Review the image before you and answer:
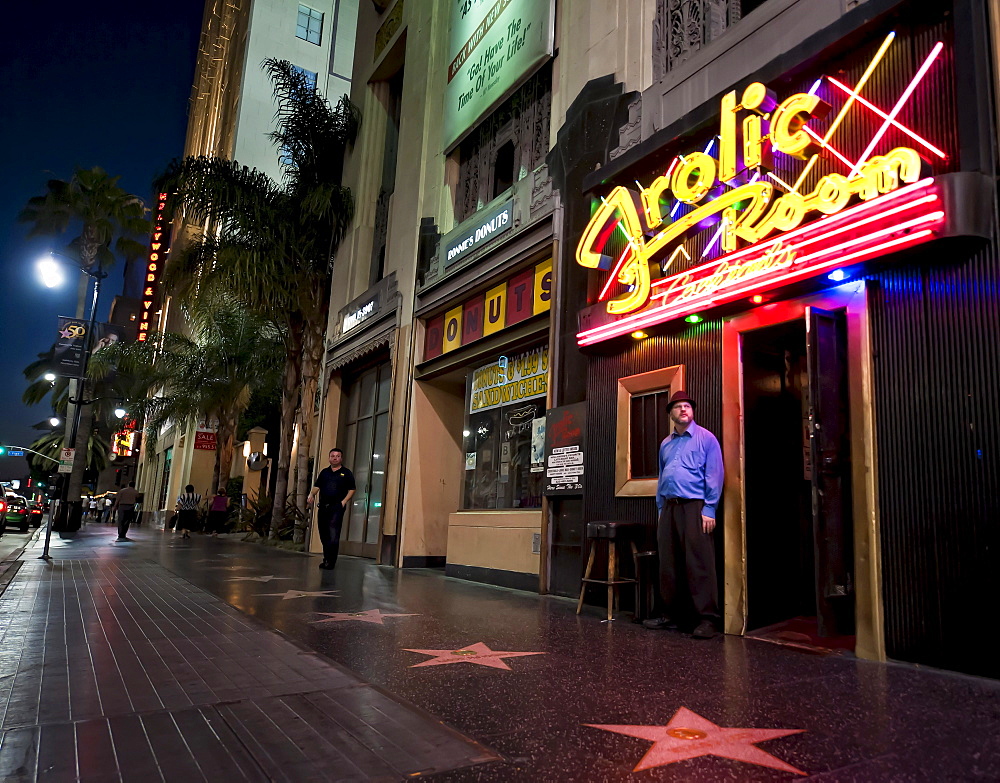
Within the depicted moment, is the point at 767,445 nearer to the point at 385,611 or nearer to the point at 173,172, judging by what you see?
the point at 385,611

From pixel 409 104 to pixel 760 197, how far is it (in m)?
10.6

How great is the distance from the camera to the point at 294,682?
3.79 m

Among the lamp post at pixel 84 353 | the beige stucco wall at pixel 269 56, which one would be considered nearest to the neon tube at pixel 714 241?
the lamp post at pixel 84 353

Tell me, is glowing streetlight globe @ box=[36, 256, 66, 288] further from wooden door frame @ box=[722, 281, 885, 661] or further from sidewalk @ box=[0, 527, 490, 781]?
wooden door frame @ box=[722, 281, 885, 661]

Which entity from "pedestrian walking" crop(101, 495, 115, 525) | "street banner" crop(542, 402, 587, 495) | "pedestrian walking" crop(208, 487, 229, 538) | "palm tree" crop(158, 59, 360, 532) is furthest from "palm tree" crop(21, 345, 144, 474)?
"street banner" crop(542, 402, 587, 495)

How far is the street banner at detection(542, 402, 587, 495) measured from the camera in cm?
805

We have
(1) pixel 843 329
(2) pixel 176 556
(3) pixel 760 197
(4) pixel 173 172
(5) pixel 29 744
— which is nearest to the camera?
(5) pixel 29 744

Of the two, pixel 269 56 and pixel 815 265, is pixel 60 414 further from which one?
pixel 815 265

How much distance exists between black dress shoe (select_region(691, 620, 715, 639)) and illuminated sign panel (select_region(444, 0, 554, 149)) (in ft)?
26.7

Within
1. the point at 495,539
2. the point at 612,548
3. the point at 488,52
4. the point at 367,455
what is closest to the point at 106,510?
the point at 367,455

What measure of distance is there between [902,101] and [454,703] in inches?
203

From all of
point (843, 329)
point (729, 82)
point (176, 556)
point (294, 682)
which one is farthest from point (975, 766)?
point (176, 556)

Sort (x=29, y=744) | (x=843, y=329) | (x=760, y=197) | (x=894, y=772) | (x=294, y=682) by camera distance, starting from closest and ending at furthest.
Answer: (x=894, y=772) → (x=29, y=744) → (x=294, y=682) → (x=843, y=329) → (x=760, y=197)

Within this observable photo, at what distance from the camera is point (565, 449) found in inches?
327
